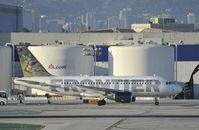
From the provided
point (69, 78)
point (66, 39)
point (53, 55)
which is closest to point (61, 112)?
point (69, 78)

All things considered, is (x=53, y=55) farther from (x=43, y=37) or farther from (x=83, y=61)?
(x=43, y=37)

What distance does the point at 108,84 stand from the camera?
101 m

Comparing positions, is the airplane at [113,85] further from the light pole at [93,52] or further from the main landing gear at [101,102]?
the light pole at [93,52]

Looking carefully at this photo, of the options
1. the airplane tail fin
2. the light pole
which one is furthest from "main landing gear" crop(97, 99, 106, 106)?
the light pole

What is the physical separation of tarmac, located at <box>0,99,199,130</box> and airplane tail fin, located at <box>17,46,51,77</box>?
18053 mm

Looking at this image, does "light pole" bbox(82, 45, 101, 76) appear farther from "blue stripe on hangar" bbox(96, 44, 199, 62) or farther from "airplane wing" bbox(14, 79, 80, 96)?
"airplane wing" bbox(14, 79, 80, 96)

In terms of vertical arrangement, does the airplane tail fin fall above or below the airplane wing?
above

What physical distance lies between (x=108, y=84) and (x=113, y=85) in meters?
0.79

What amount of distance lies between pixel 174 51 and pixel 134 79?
23.1 metres

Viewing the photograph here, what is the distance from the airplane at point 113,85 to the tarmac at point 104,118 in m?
11.4

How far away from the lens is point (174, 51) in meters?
121

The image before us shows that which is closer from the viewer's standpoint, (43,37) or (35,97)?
(35,97)

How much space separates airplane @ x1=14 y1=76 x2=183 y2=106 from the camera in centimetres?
9912

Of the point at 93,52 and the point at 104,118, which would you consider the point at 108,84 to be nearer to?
the point at 93,52
